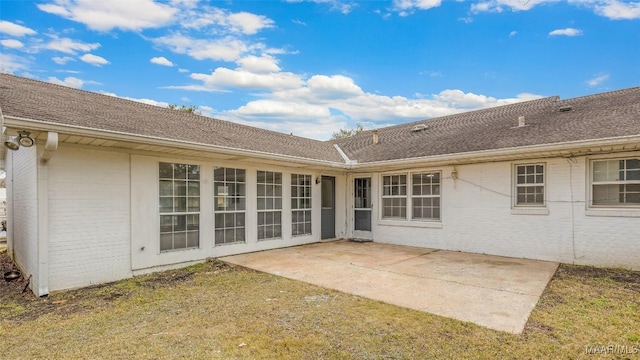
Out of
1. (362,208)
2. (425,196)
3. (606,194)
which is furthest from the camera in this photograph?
(362,208)

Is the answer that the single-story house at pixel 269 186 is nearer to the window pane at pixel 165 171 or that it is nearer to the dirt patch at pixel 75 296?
the window pane at pixel 165 171

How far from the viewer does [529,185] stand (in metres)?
7.73

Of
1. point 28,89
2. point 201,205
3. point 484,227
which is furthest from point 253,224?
point 484,227

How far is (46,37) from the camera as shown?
38.2ft

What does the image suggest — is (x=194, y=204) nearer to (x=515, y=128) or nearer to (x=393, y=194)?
(x=393, y=194)

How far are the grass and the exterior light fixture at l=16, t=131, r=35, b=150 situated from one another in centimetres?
234

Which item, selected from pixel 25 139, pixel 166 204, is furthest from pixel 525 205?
pixel 25 139

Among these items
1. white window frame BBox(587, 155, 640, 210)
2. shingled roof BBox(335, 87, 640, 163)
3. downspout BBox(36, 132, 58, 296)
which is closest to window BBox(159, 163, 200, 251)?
downspout BBox(36, 132, 58, 296)

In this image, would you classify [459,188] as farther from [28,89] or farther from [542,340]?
[28,89]

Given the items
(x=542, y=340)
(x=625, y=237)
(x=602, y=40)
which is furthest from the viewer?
(x=602, y=40)

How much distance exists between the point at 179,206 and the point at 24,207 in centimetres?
297

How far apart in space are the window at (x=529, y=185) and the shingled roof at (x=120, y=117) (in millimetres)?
5305

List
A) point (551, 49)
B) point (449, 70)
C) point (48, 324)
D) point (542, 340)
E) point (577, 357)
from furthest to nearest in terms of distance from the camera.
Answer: point (449, 70) → point (551, 49) → point (48, 324) → point (542, 340) → point (577, 357)

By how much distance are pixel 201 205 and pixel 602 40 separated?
12.9m
